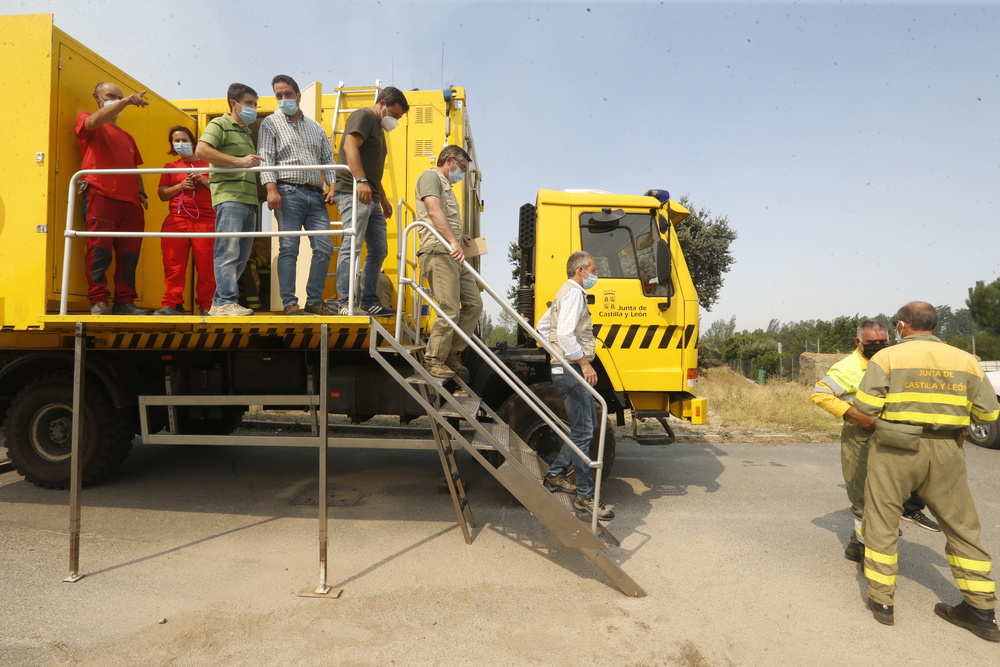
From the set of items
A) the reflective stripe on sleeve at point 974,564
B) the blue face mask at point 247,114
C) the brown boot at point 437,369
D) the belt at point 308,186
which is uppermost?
the blue face mask at point 247,114

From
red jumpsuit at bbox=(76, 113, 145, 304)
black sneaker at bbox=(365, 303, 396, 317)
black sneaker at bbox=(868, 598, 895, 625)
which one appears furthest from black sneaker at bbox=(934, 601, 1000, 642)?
red jumpsuit at bbox=(76, 113, 145, 304)

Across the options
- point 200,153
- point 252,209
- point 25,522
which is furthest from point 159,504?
point 200,153

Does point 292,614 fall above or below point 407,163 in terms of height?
below

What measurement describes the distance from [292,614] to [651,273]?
3.80 metres

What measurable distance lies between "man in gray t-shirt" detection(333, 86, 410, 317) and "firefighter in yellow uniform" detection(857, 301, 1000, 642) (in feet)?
10.6

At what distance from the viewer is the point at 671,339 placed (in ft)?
15.9

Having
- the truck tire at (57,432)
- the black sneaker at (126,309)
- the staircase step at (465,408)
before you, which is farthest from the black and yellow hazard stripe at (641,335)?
the truck tire at (57,432)

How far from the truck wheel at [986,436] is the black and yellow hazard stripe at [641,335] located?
5327 millimetres

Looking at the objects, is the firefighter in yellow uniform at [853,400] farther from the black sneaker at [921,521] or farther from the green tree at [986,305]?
the green tree at [986,305]

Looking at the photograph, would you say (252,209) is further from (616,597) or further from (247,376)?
(616,597)

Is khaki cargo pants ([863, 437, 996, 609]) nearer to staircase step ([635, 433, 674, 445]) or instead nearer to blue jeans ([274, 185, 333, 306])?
staircase step ([635, 433, 674, 445])

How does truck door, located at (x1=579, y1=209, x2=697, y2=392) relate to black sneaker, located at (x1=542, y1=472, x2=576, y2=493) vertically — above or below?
above

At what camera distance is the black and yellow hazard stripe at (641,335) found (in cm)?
484

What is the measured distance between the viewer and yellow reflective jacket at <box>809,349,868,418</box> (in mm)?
3627
